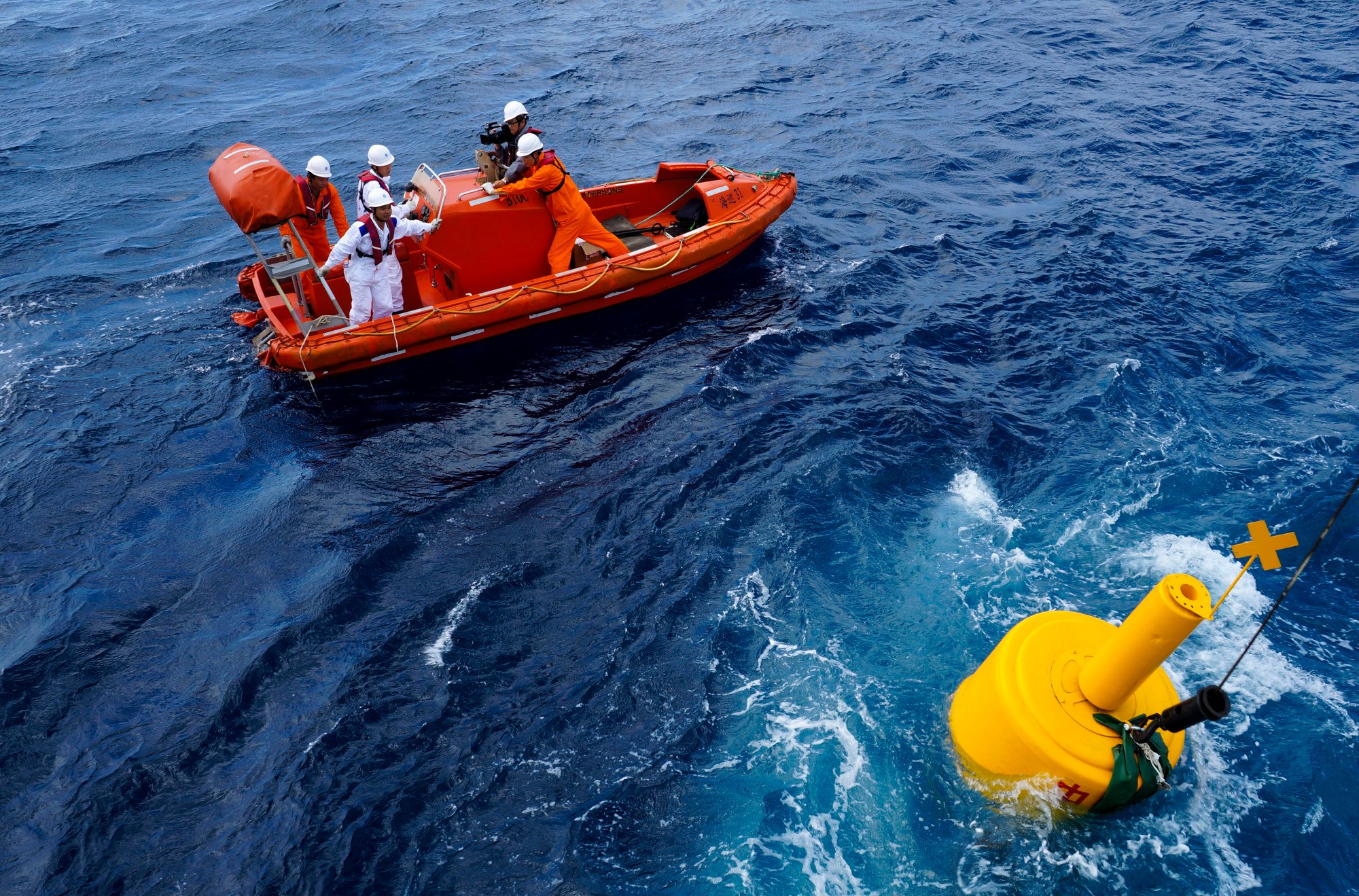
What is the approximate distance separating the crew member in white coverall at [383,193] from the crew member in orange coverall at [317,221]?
47 cm

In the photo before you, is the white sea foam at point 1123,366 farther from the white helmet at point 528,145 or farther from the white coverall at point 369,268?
the white coverall at point 369,268

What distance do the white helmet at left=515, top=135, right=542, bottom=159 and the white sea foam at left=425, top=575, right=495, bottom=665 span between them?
5.04 m

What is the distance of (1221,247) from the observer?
1152 cm

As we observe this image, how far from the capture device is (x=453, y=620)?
7.09 metres

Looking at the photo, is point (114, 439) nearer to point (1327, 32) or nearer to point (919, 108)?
point (919, 108)

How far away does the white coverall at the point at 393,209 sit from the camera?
887 cm

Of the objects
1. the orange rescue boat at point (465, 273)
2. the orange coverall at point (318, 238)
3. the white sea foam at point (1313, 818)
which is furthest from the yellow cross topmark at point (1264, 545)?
the orange coverall at point (318, 238)

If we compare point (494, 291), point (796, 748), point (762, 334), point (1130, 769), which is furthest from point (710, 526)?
point (494, 291)

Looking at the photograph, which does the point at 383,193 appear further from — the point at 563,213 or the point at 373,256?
the point at 563,213

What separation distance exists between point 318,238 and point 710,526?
579cm

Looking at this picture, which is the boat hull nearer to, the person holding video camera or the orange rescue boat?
the orange rescue boat

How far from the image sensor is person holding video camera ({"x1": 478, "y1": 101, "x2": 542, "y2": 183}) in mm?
10031

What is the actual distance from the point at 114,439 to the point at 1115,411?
1034cm

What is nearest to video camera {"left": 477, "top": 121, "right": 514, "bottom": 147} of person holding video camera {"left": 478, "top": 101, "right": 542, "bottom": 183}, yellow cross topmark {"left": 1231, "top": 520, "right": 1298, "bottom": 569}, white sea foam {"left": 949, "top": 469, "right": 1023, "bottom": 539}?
person holding video camera {"left": 478, "top": 101, "right": 542, "bottom": 183}
